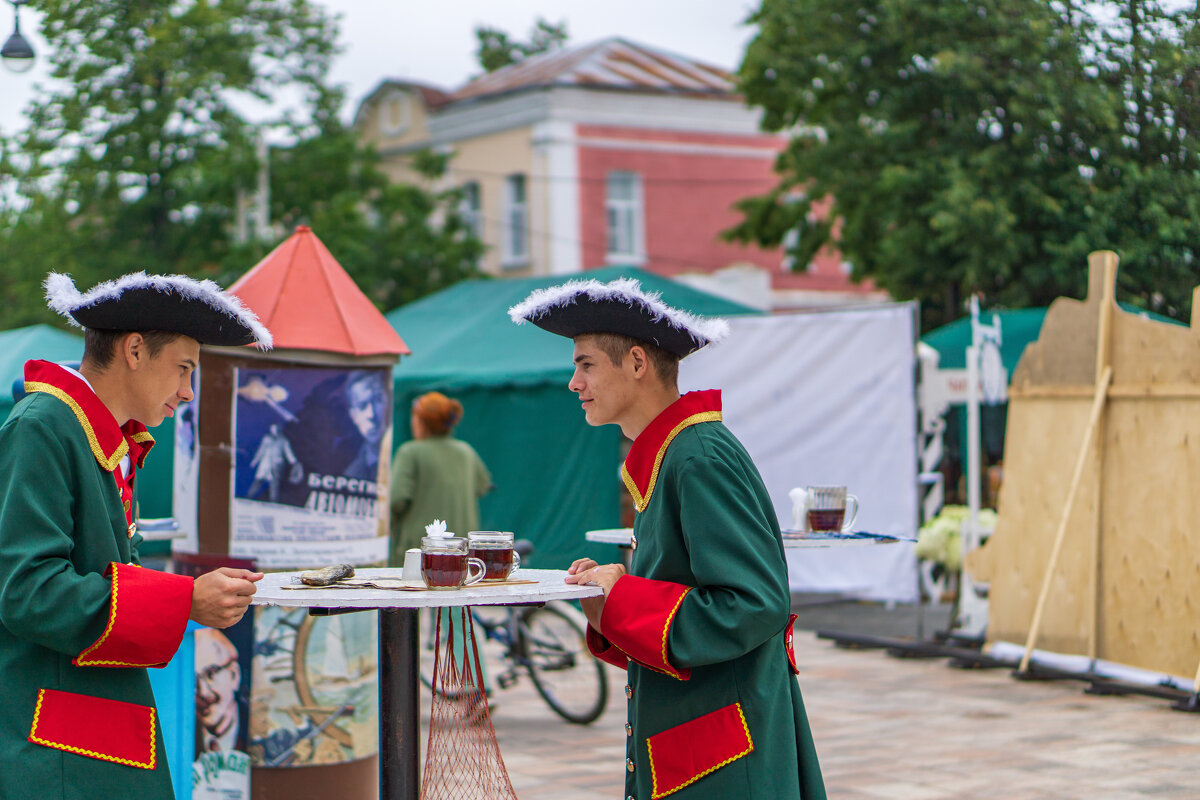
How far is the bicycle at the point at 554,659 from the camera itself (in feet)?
27.0

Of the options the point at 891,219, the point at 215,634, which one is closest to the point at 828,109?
the point at 891,219

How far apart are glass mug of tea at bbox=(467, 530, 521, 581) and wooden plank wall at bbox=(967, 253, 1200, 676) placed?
19.6 feet

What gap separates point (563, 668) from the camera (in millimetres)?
8367

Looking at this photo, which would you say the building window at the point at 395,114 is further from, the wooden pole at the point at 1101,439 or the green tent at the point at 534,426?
the wooden pole at the point at 1101,439

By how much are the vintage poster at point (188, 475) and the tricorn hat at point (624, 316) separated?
127 inches

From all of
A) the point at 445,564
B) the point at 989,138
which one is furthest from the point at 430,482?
the point at 989,138

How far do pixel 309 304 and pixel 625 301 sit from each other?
11.0ft

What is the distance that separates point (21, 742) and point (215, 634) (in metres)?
3.13

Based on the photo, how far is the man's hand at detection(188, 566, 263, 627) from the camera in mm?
2752

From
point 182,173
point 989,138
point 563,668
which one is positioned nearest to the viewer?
point 563,668

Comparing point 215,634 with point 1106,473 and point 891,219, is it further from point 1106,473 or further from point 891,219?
point 891,219

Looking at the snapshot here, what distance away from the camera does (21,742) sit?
8.67 ft

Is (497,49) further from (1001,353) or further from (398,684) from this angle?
(398,684)

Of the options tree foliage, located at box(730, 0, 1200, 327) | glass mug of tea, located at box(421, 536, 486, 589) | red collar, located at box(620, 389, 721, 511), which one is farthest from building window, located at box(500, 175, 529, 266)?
red collar, located at box(620, 389, 721, 511)
